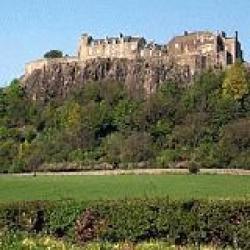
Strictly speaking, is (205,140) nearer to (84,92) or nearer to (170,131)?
(170,131)

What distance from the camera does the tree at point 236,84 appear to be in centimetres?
11488

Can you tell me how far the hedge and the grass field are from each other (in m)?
20.9

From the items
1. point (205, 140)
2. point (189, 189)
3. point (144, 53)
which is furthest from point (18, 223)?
point (144, 53)

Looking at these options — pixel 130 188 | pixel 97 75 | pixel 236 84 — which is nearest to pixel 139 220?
pixel 130 188

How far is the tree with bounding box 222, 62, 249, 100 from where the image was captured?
115 metres

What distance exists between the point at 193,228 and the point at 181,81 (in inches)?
4128

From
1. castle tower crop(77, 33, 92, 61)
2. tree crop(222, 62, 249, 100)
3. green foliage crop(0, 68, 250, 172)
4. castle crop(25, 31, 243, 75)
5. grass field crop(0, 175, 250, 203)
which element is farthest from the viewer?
castle tower crop(77, 33, 92, 61)

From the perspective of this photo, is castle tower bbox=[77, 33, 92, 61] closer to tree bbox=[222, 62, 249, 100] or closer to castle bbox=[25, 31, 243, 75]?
castle bbox=[25, 31, 243, 75]

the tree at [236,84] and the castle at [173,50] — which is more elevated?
the castle at [173,50]

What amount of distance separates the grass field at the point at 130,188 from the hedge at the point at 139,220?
68.6ft

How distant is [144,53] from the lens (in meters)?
143

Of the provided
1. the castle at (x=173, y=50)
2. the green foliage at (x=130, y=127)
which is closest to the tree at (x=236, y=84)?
the green foliage at (x=130, y=127)

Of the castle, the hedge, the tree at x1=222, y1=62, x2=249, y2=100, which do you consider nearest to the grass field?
the hedge

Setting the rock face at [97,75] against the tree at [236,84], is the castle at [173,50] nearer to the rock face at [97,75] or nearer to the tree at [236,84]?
the rock face at [97,75]
